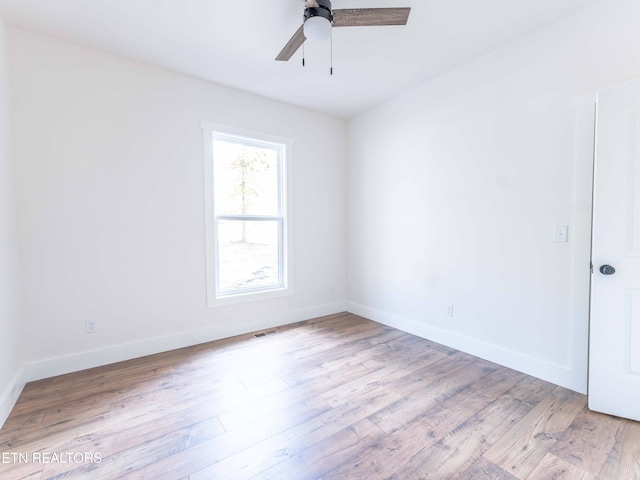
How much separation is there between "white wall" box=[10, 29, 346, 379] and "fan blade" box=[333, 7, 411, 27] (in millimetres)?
1875

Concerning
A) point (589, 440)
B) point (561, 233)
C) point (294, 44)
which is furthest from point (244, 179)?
point (589, 440)

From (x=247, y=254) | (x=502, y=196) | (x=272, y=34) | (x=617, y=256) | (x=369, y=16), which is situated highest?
(x=272, y=34)

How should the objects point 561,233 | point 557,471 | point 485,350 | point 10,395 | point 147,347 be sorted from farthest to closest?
point 147,347, point 485,350, point 561,233, point 10,395, point 557,471

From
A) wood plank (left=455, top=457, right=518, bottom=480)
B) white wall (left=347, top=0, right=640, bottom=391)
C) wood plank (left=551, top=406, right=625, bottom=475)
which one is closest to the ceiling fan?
white wall (left=347, top=0, right=640, bottom=391)

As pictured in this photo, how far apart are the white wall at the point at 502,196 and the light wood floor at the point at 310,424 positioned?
397 mm

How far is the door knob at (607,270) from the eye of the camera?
6.23ft

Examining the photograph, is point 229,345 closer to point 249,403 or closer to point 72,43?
point 249,403

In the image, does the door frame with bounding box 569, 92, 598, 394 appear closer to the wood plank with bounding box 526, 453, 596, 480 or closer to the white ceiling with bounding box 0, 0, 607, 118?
the white ceiling with bounding box 0, 0, 607, 118

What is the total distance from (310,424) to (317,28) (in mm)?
2415

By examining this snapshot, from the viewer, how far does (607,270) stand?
191cm

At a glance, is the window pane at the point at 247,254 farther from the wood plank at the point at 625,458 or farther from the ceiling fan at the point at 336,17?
the wood plank at the point at 625,458

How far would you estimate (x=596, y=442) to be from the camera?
5.56ft

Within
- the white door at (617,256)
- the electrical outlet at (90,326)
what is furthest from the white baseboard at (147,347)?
the white door at (617,256)

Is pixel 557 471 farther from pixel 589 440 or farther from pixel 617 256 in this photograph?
pixel 617 256
